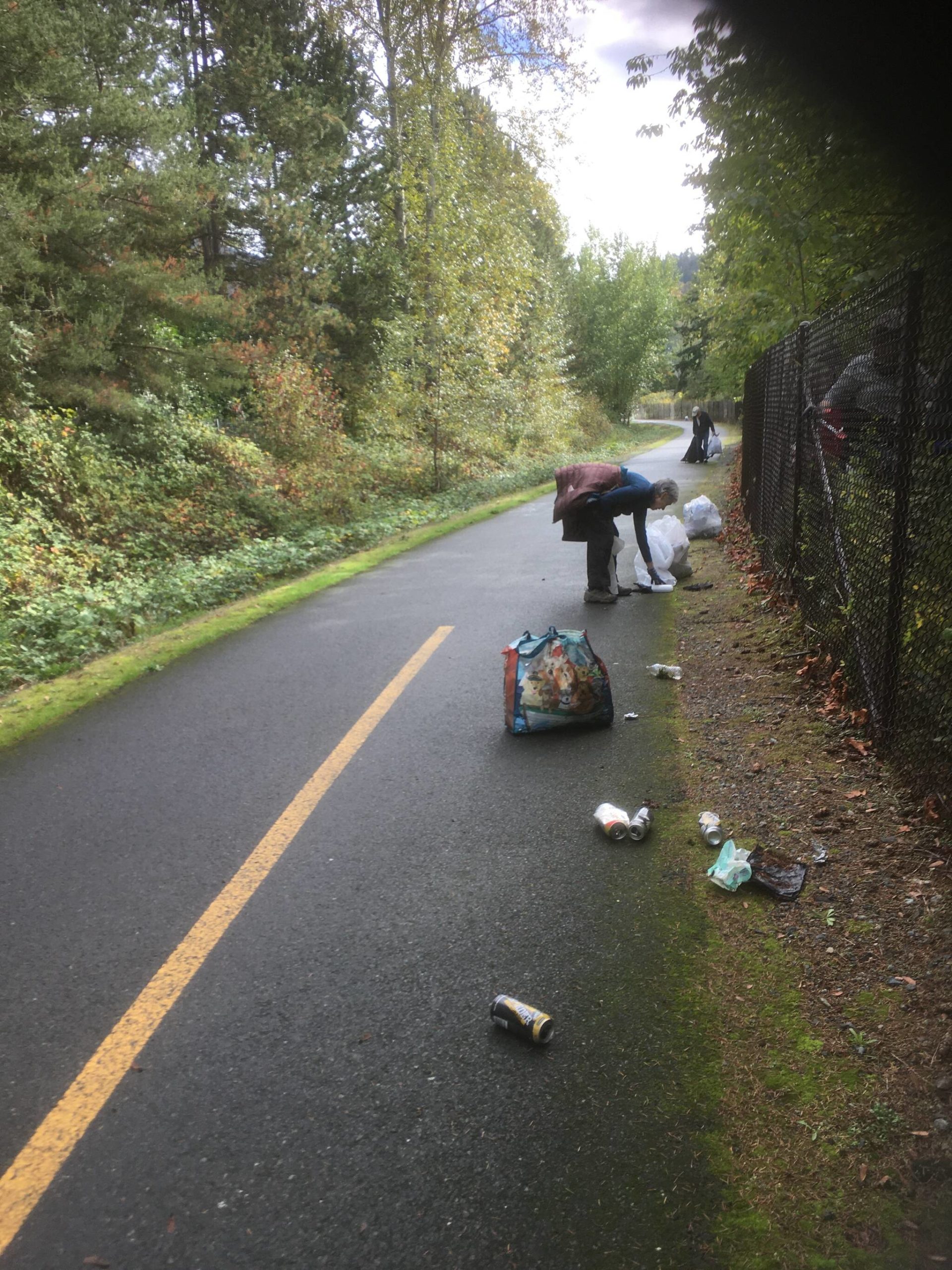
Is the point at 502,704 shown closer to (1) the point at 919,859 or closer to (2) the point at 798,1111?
(1) the point at 919,859

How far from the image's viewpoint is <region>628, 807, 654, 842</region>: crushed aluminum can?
401 centimetres

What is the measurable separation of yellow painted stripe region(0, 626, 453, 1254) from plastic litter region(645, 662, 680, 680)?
2.86 metres

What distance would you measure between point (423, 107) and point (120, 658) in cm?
1857

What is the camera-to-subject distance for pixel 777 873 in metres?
3.58

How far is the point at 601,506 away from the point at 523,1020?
642 centimetres

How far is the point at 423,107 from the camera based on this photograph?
67.6 feet

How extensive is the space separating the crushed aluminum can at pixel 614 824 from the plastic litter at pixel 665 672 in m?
2.49

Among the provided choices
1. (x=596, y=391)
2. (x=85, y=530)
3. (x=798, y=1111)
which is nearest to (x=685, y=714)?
(x=798, y=1111)

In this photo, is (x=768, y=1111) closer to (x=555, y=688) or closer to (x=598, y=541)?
(x=555, y=688)

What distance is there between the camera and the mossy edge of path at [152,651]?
629 centimetres

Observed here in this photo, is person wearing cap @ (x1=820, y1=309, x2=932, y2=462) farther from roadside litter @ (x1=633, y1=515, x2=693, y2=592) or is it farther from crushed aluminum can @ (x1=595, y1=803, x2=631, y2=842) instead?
roadside litter @ (x1=633, y1=515, x2=693, y2=592)

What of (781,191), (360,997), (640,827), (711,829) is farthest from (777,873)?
(781,191)

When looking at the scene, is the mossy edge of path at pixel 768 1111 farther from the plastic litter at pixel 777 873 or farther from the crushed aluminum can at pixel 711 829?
the crushed aluminum can at pixel 711 829

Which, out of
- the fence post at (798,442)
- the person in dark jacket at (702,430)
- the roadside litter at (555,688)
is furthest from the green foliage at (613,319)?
the roadside litter at (555,688)
